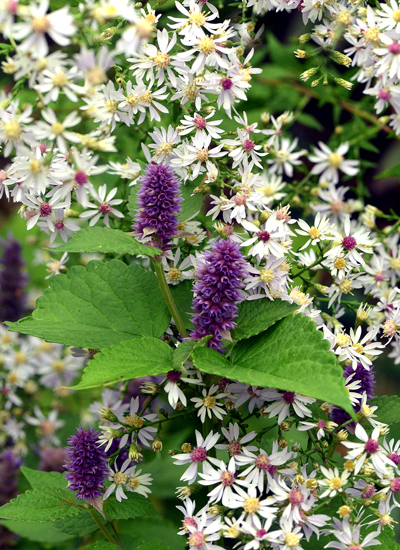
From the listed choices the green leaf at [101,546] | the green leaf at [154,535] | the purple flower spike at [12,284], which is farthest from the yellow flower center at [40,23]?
the purple flower spike at [12,284]

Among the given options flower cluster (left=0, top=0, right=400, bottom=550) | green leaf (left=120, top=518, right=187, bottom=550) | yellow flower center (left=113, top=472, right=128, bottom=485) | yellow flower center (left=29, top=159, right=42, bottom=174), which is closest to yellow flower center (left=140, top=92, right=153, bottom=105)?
flower cluster (left=0, top=0, right=400, bottom=550)

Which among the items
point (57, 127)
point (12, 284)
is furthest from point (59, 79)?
point (12, 284)

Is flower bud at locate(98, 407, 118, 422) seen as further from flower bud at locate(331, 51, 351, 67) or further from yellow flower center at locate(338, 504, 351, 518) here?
flower bud at locate(331, 51, 351, 67)

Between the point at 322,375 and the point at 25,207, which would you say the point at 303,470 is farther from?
the point at 25,207

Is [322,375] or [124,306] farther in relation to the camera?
[124,306]

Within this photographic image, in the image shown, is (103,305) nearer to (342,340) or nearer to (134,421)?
(134,421)

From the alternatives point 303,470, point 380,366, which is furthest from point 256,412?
point 380,366

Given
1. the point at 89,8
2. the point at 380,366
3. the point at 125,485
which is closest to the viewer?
the point at 89,8
